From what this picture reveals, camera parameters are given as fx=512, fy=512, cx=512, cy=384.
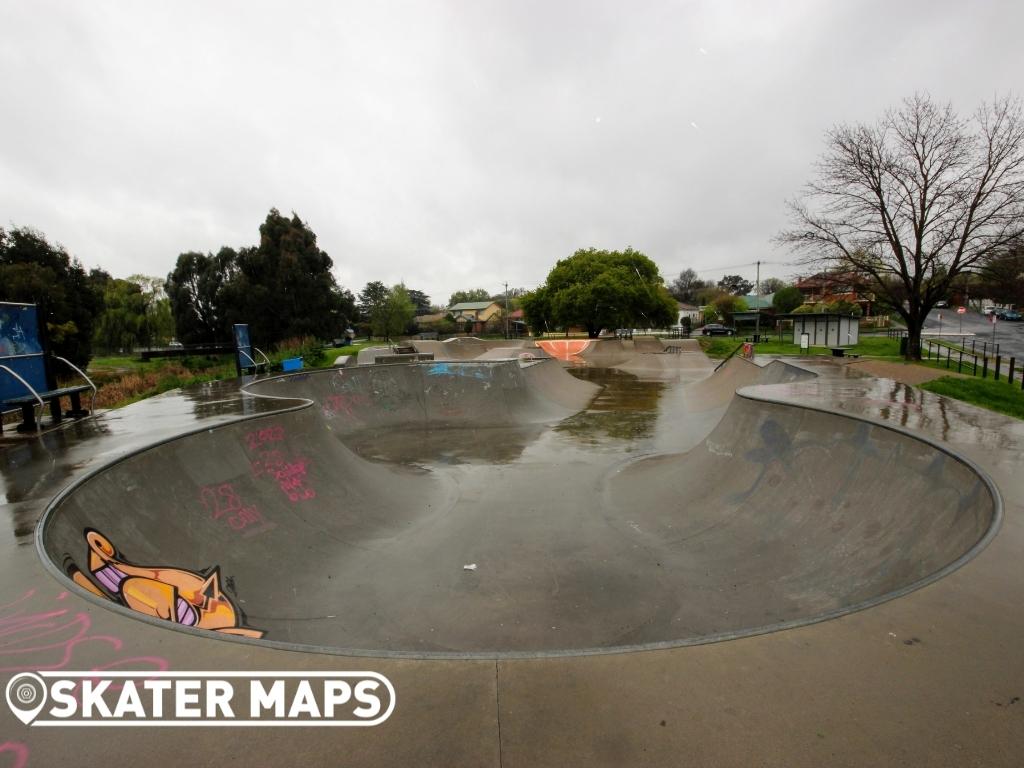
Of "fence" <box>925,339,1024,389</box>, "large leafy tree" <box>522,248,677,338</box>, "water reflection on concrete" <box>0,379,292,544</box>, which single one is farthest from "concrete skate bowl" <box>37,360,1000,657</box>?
"large leafy tree" <box>522,248,677,338</box>

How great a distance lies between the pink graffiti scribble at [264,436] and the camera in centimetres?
716

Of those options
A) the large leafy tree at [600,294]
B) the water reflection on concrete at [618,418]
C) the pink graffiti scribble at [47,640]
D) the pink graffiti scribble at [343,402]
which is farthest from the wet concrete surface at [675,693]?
the large leafy tree at [600,294]

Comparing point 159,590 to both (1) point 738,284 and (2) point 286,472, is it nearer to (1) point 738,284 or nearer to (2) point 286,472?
(2) point 286,472

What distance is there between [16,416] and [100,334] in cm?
3912

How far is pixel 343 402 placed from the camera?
1431 cm

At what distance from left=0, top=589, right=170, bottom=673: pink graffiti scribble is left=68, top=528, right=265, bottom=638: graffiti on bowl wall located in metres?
0.86

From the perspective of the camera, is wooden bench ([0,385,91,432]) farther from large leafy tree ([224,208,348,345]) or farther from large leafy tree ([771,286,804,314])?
large leafy tree ([771,286,804,314])

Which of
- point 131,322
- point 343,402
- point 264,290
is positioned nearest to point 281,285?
point 264,290

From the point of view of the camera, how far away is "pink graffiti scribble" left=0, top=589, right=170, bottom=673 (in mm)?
2338

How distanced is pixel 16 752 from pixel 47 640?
845 millimetres

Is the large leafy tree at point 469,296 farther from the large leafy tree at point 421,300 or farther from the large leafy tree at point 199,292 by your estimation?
the large leafy tree at point 199,292

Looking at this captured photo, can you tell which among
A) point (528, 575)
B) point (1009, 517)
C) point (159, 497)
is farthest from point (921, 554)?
point (159, 497)

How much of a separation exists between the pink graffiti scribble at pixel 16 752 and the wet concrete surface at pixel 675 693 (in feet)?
0.05

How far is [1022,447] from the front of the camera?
18.9 ft
